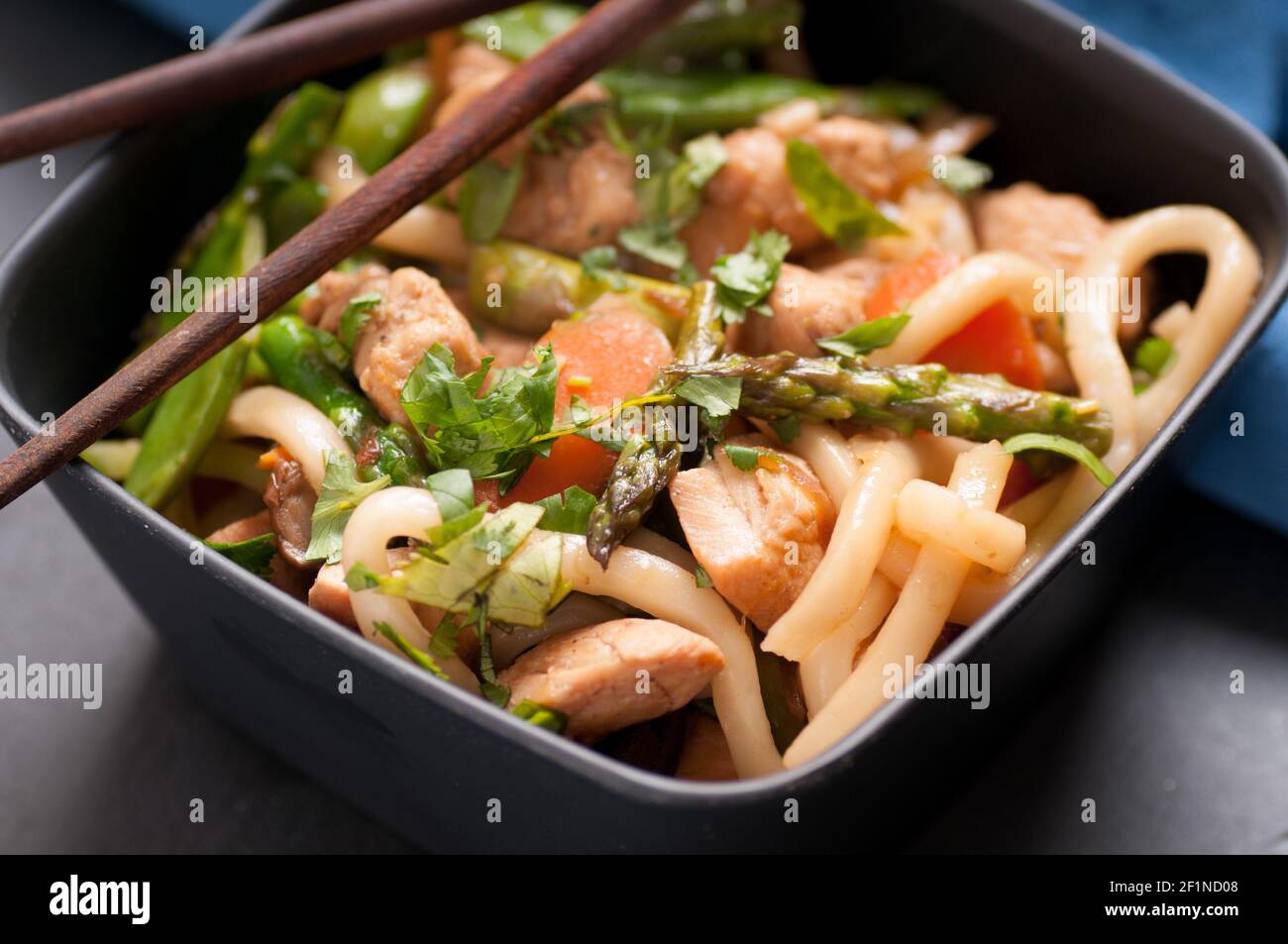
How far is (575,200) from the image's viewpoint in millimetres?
2998

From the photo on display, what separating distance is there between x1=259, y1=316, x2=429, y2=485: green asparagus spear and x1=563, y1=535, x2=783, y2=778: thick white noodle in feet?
1.25

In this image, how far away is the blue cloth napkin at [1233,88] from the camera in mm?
2930

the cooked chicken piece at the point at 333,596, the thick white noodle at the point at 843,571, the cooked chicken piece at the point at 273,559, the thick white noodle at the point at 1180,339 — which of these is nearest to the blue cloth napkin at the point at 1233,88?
the thick white noodle at the point at 1180,339

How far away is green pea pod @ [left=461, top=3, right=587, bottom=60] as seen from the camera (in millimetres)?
3320

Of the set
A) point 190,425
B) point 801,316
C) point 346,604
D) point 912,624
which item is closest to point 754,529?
point 912,624

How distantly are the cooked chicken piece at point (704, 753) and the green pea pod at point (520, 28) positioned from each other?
174 centimetres

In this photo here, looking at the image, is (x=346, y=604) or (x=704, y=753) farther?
(x=704, y=753)

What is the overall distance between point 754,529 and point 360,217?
976mm

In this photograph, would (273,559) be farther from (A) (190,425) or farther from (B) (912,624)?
(B) (912,624)

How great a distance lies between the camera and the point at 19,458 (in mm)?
2227

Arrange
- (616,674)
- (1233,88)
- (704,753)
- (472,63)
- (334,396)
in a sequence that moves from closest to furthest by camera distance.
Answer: (616,674) < (704,753) < (334,396) < (472,63) < (1233,88)

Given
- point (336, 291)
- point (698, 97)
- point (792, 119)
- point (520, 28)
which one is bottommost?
point (336, 291)
